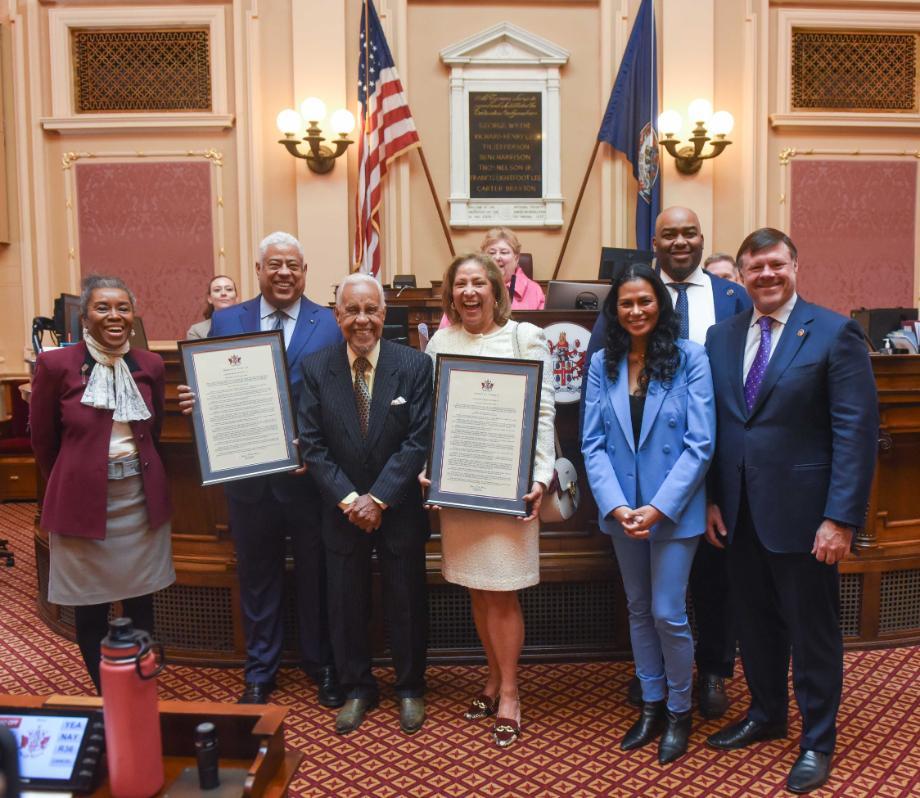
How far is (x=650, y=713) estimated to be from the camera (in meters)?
2.53

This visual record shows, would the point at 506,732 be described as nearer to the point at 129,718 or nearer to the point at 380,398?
the point at 380,398

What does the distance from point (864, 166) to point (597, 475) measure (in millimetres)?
5761

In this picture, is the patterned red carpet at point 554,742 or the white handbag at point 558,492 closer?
the patterned red carpet at point 554,742

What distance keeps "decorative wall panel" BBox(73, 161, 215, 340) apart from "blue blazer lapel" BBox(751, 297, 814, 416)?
5.39 metres

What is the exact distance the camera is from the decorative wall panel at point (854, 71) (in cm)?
677

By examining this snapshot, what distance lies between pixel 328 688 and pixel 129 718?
1.48 metres

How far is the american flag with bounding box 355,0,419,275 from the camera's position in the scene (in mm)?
6047

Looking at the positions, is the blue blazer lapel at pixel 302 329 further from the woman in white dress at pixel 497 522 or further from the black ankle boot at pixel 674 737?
the black ankle boot at pixel 674 737

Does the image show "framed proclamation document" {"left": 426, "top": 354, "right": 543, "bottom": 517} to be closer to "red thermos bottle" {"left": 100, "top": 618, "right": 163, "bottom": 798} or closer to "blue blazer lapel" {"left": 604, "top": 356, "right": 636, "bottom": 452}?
"blue blazer lapel" {"left": 604, "top": 356, "right": 636, "bottom": 452}

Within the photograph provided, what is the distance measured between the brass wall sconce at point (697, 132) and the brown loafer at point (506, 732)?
5.10m

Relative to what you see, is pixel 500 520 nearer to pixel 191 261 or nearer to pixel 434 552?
pixel 434 552

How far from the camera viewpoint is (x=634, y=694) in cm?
282

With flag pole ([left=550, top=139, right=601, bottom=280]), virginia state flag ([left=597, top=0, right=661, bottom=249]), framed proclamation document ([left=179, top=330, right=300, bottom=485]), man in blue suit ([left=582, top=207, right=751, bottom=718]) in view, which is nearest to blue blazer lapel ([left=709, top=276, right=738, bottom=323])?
man in blue suit ([left=582, top=207, right=751, bottom=718])

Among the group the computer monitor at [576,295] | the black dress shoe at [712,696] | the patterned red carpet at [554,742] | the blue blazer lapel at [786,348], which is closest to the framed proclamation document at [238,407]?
the patterned red carpet at [554,742]
